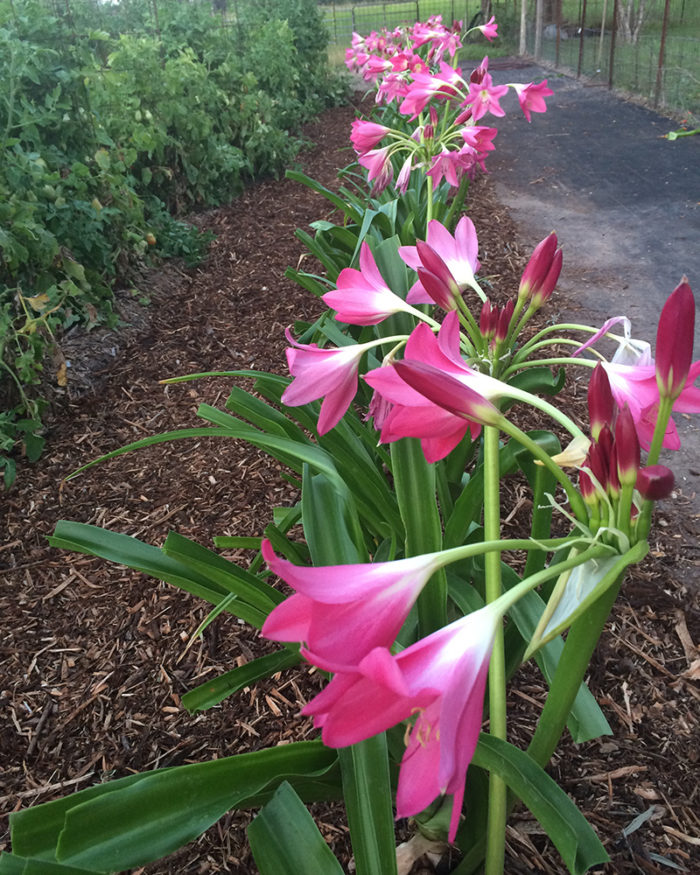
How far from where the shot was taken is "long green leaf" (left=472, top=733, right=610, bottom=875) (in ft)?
2.13

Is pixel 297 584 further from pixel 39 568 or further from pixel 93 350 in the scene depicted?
pixel 93 350

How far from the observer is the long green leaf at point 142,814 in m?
0.66

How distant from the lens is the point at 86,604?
1798 mm

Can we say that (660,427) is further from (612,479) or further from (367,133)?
(367,133)

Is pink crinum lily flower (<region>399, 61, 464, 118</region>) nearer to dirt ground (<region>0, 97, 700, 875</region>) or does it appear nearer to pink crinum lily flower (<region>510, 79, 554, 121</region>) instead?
pink crinum lily flower (<region>510, 79, 554, 121</region>)

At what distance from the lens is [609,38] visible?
1079cm

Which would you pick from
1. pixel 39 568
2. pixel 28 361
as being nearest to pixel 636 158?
pixel 28 361

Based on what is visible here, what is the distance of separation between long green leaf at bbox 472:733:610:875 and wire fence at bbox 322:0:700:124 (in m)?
7.76

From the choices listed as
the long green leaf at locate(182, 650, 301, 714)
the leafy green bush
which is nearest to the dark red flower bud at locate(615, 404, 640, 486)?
the long green leaf at locate(182, 650, 301, 714)

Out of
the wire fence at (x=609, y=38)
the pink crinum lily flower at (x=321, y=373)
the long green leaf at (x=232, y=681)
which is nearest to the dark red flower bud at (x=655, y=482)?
the pink crinum lily flower at (x=321, y=373)

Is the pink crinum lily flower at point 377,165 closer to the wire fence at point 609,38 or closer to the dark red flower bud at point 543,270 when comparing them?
the dark red flower bud at point 543,270

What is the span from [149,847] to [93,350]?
8.63 feet

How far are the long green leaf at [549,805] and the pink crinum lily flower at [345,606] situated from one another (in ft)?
1.03

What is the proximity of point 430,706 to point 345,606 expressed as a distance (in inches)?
3.9
